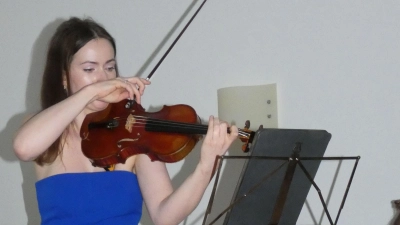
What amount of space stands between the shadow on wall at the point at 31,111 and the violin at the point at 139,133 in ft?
3.78

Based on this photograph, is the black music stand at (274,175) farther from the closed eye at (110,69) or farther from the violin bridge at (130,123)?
the closed eye at (110,69)

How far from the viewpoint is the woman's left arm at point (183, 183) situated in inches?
56.9

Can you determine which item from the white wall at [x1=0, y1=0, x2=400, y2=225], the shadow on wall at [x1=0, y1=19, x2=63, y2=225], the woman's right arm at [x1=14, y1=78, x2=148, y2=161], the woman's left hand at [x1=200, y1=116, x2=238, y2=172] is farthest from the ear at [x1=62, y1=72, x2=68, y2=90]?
the shadow on wall at [x1=0, y1=19, x2=63, y2=225]

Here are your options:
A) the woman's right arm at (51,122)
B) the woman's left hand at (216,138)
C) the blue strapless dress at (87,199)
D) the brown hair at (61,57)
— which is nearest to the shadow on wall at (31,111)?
the brown hair at (61,57)

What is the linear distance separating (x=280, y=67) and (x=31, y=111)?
1.15m

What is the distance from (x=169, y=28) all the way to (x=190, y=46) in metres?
0.12

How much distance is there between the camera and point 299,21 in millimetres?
2293

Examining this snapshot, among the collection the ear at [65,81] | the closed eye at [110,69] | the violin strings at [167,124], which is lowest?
the violin strings at [167,124]

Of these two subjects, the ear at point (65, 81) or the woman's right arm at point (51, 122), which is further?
the ear at point (65, 81)

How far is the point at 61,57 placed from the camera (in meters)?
1.74

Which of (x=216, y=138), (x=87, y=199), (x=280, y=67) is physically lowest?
(x=87, y=199)

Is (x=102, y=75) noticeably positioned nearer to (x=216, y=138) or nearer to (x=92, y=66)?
(x=92, y=66)

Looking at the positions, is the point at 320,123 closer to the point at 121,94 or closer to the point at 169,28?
the point at 169,28

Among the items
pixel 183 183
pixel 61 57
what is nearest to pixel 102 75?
pixel 61 57
